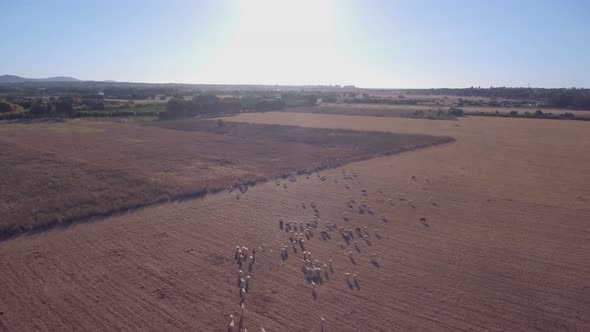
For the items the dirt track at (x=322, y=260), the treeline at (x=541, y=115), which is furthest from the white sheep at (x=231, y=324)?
the treeline at (x=541, y=115)

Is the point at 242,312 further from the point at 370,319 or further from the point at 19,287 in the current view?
the point at 19,287

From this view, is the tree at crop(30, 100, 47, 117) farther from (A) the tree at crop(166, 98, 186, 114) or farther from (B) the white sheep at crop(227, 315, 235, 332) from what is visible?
(B) the white sheep at crop(227, 315, 235, 332)

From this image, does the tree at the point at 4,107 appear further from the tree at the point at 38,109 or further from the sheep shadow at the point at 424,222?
the sheep shadow at the point at 424,222

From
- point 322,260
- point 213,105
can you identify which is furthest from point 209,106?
point 322,260

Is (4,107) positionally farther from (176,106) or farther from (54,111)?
(176,106)

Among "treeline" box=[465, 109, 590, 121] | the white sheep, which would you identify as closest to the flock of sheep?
the white sheep

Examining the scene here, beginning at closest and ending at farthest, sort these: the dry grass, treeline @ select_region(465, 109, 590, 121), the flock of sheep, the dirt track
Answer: the dirt track → the flock of sheep → the dry grass → treeline @ select_region(465, 109, 590, 121)
